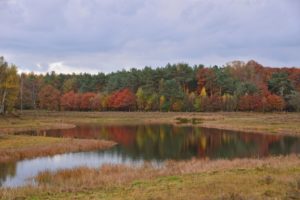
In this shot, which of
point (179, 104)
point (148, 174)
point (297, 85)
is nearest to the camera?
point (148, 174)

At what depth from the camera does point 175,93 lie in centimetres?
13538

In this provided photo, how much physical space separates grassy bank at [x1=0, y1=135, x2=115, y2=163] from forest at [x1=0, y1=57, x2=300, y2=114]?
3090 inches

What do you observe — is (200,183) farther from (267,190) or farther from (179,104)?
(179,104)

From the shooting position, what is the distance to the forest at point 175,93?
131 meters

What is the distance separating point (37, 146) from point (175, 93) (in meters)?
95.2

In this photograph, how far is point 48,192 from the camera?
19.3 metres

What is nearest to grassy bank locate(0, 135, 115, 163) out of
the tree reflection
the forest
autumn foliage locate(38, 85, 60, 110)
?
the tree reflection

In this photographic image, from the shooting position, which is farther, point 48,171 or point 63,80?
point 63,80

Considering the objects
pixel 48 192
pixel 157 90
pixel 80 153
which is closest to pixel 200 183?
pixel 48 192

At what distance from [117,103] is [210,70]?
41978 mm

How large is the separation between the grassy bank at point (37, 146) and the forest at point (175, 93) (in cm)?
7849

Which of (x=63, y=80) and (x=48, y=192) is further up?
(x=63, y=80)

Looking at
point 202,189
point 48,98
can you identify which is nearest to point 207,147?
point 202,189

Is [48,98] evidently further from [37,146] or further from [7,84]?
[37,146]
